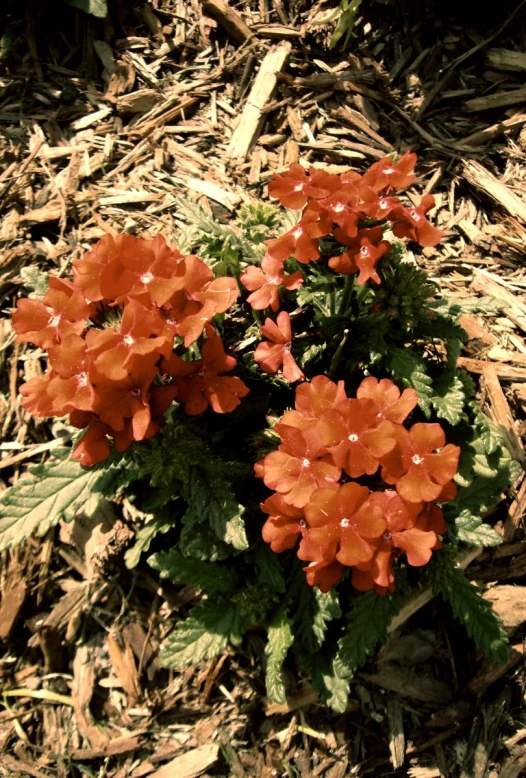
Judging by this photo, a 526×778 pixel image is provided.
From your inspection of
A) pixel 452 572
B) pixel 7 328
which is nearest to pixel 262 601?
pixel 452 572

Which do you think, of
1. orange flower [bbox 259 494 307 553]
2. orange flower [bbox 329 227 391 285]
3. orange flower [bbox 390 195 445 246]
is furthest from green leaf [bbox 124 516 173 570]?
orange flower [bbox 390 195 445 246]

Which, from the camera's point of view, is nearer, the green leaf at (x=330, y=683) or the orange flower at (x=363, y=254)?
the orange flower at (x=363, y=254)

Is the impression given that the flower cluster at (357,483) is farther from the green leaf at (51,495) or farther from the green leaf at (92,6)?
the green leaf at (92,6)

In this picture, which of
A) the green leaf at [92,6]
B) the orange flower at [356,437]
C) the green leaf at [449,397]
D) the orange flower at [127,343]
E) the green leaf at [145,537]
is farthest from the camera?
the green leaf at [92,6]

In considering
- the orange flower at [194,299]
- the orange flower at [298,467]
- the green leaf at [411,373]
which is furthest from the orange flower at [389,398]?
the orange flower at [194,299]

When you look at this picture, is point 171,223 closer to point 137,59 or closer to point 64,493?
point 137,59

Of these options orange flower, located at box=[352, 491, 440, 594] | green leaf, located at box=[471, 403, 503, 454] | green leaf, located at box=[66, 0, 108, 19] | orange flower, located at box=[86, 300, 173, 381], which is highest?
green leaf, located at box=[66, 0, 108, 19]

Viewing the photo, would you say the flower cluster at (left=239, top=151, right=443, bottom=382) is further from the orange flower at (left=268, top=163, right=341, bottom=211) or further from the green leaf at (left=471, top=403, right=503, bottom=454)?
the green leaf at (left=471, top=403, right=503, bottom=454)

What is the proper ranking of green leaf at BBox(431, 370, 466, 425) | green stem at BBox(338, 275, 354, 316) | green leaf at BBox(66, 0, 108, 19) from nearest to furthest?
green leaf at BBox(431, 370, 466, 425) < green stem at BBox(338, 275, 354, 316) < green leaf at BBox(66, 0, 108, 19)
